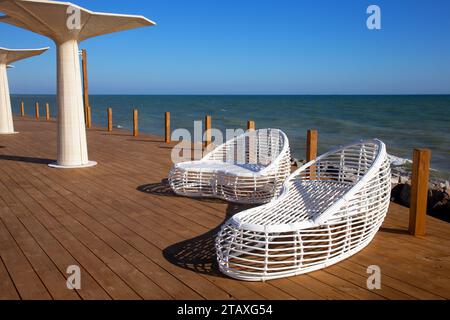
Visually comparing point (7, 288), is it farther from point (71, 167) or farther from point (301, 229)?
point (71, 167)

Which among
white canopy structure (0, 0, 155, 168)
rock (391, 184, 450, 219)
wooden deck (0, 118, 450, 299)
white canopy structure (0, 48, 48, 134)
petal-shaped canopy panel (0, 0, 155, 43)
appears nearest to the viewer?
wooden deck (0, 118, 450, 299)

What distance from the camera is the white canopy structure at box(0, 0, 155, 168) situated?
696 cm

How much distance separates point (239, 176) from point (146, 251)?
190 cm

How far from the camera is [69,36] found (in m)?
7.57

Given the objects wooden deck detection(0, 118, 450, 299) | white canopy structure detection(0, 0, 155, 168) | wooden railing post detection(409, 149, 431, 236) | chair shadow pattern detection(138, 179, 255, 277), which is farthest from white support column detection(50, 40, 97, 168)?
wooden railing post detection(409, 149, 431, 236)

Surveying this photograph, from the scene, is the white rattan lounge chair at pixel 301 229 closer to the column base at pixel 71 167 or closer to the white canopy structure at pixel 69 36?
the column base at pixel 71 167

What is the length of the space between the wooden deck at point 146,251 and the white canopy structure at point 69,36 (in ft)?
4.97

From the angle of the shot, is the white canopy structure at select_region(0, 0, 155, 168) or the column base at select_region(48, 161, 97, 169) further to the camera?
the column base at select_region(48, 161, 97, 169)

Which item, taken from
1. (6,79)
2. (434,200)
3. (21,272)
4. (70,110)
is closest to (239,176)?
(21,272)

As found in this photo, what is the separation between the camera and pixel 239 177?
18.0 ft

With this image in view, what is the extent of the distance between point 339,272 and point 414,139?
2240 centimetres

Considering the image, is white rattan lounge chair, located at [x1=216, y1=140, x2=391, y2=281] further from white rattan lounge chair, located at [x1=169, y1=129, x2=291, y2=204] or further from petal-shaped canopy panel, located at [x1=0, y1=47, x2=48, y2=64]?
petal-shaped canopy panel, located at [x1=0, y1=47, x2=48, y2=64]

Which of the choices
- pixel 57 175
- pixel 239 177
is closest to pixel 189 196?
pixel 239 177

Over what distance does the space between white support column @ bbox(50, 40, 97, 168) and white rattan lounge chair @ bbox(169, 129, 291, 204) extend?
111 inches
